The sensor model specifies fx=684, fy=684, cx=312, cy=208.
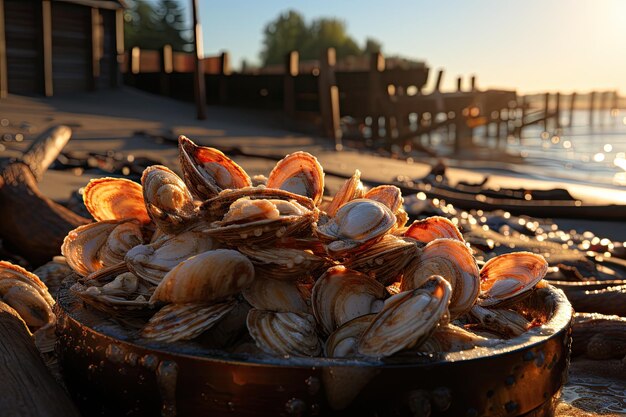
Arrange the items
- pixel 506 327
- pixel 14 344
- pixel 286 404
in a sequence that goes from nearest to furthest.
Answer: pixel 286 404 → pixel 506 327 → pixel 14 344

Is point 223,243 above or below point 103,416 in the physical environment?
above

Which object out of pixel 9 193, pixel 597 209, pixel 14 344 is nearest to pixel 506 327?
pixel 14 344

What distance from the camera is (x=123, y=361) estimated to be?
1583 mm

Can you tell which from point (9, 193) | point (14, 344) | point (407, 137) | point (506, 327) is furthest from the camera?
point (407, 137)

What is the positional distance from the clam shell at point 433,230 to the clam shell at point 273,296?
21.8 inches

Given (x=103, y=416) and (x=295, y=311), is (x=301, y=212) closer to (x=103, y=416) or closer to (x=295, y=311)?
(x=295, y=311)

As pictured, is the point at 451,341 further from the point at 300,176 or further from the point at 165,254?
the point at 300,176

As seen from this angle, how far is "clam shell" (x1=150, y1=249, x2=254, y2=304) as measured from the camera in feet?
5.34

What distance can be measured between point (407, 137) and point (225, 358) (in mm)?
24575

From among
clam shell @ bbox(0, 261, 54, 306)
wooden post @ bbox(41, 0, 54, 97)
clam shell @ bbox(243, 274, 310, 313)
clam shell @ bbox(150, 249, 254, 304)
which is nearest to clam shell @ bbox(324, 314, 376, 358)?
clam shell @ bbox(243, 274, 310, 313)

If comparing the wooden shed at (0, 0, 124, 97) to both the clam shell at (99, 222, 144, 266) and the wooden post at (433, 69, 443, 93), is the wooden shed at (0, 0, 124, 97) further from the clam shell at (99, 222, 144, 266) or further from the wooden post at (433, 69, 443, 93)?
the clam shell at (99, 222, 144, 266)

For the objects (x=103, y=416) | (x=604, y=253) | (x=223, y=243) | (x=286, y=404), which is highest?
(x=223, y=243)

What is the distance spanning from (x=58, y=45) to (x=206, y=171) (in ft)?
A: 76.9

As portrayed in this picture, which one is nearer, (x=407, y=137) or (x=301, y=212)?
(x=301, y=212)
